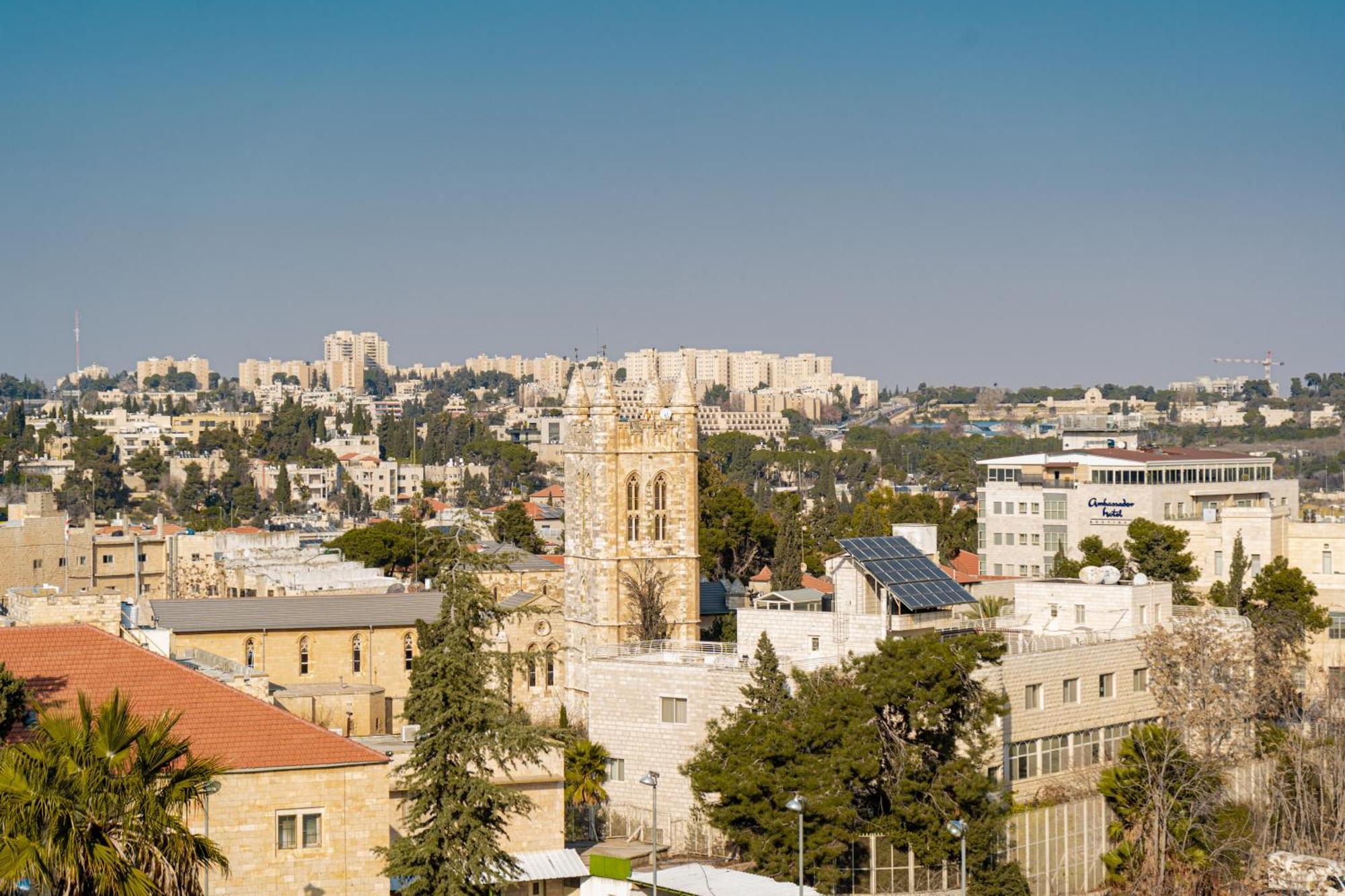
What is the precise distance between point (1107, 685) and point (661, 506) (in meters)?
24.8

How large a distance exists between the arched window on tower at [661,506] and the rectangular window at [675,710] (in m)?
24.3

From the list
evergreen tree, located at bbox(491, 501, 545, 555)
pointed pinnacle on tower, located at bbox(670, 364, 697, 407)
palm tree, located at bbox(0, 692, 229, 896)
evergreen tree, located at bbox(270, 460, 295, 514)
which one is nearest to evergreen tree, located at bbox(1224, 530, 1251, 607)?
pointed pinnacle on tower, located at bbox(670, 364, 697, 407)

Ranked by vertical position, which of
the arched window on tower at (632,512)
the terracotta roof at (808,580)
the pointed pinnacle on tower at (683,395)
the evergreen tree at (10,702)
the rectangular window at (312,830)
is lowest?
the rectangular window at (312,830)

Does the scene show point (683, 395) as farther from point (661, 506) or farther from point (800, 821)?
point (800, 821)

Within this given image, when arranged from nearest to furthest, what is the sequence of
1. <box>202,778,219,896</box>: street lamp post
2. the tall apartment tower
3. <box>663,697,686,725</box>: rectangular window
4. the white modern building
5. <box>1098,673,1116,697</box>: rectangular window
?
<box>202,778,219,896</box>: street lamp post → <box>663,697,686,725</box>: rectangular window → <box>1098,673,1116,697</box>: rectangular window → the tall apartment tower → the white modern building

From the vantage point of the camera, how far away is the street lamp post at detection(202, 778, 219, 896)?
2486 cm

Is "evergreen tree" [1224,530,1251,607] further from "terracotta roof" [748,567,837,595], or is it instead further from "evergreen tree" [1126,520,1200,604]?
"terracotta roof" [748,567,837,595]

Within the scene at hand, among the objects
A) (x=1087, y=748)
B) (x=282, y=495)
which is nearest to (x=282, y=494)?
(x=282, y=495)

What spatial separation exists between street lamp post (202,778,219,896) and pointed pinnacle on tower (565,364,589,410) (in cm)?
3866

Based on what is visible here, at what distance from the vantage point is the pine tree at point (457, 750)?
91.1 feet

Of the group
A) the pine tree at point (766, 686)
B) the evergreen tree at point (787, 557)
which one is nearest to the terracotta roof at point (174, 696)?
the pine tree at point (766, 686)

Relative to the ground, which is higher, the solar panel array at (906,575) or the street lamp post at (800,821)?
the solar panel array at (906,575)

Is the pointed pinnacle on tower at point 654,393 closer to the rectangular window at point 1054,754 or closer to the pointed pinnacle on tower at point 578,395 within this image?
the pointed pinnacle on tower at point 578,395

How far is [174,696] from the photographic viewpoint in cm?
3109
